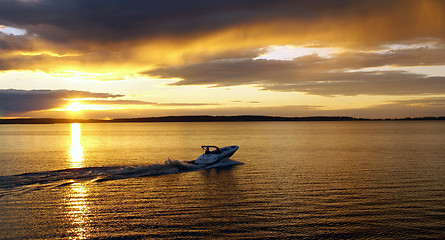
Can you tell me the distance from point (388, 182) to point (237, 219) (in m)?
17.2

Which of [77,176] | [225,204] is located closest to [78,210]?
[225,204]

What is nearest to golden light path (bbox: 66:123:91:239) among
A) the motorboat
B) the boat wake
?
the boat wake

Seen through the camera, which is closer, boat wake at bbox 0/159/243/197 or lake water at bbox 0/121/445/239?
lake water at bbox 0/121/445/239

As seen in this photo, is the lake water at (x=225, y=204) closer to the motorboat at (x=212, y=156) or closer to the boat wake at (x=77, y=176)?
the boat wake at (x=77, y=176)

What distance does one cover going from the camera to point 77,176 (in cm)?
3278

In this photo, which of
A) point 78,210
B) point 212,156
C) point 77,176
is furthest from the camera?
point 212,156

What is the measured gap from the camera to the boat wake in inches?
1111

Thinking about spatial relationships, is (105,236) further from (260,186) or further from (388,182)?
(388,182)

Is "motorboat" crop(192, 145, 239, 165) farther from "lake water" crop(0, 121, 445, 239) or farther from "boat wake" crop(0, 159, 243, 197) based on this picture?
"lake water" crop(0, 121, 445, 239)

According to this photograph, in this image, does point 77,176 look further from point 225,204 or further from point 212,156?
point 225,204

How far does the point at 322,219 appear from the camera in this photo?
19.0m

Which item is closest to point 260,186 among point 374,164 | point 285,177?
point 285,177

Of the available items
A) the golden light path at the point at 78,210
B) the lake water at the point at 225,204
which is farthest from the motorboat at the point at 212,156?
the golden light path at the point at 78,210

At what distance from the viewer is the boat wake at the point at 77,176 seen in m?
28.2
